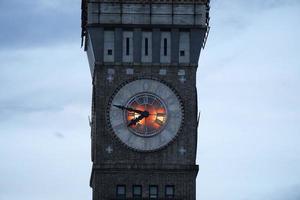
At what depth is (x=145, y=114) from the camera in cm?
17775

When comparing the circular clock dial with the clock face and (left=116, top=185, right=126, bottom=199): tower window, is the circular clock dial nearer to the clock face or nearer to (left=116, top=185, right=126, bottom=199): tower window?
the clock face

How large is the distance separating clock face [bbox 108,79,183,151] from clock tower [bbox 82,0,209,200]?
0.33 ft

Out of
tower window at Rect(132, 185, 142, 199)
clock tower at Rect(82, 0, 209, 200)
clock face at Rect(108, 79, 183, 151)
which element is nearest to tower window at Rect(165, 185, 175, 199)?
clock tower at Rect(82, 0, 209, 200)

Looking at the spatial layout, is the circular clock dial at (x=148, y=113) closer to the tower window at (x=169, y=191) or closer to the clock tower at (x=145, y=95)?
the clock tower at (x=145, y=95)

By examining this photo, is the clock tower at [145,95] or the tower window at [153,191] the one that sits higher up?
the clock tower at [145,95]

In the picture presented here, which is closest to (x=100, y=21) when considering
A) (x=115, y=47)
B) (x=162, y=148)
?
(x=115, y=47)

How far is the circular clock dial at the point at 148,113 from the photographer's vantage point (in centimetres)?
17788

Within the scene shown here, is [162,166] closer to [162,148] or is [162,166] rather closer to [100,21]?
[162,148]

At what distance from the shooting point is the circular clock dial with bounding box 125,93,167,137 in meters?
178

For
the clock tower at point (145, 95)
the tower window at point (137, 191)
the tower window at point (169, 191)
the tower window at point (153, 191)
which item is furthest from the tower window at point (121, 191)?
the tower window at point (169, 191)

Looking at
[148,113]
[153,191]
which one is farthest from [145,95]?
[153,191]

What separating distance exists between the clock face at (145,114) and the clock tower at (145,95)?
0.10 meters

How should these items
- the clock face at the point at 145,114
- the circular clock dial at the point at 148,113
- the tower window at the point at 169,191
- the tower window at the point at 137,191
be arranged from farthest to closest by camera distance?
the circular clock dial at the point at 148,113, the clock face at the point at 145,114, the tower window at the point at 169,191, the tower window at the point at 137,191

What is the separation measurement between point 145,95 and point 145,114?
2108mm
